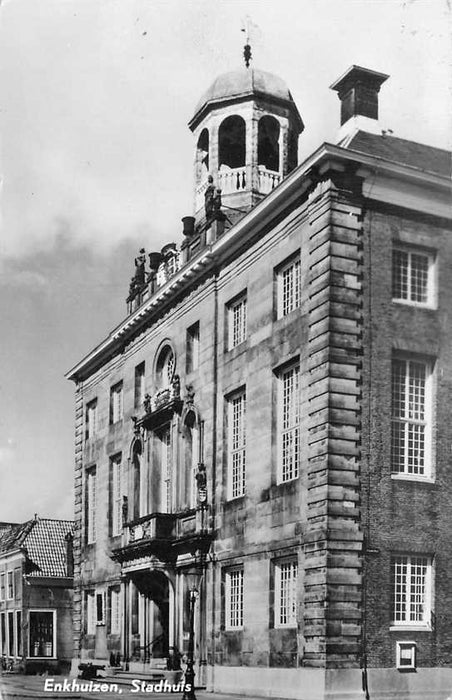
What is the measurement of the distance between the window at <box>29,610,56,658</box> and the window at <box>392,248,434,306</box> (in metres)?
34.6

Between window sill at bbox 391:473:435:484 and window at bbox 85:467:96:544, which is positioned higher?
window sill at bbox 391:473:435:484

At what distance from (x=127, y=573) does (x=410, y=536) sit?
14970mm

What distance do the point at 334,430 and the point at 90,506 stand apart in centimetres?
2111

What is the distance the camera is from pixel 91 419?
4412 centimetres

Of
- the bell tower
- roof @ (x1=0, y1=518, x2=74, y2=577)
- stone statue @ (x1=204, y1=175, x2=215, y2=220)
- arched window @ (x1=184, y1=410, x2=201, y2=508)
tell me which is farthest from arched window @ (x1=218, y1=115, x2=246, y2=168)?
roof @ (x1=0, y1=518, x2=74, y2=577)

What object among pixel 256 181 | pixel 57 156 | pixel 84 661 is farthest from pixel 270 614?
pixel 84 661

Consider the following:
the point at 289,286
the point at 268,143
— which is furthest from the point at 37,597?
the point at 289,286

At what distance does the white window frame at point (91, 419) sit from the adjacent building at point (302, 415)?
290 inches

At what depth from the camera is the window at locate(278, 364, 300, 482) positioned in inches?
1051

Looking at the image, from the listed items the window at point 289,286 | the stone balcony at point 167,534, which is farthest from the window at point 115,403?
the window at point 289,286

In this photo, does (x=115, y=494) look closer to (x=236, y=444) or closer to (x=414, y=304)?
(x=236, y=444)

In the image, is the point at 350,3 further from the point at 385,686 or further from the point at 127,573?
the point at 127,573

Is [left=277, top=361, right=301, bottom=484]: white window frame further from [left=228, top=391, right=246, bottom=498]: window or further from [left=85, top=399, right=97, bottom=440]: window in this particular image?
[left=85, top=399, right=97, bottom=440]: window

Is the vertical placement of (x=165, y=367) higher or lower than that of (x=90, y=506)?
higher
